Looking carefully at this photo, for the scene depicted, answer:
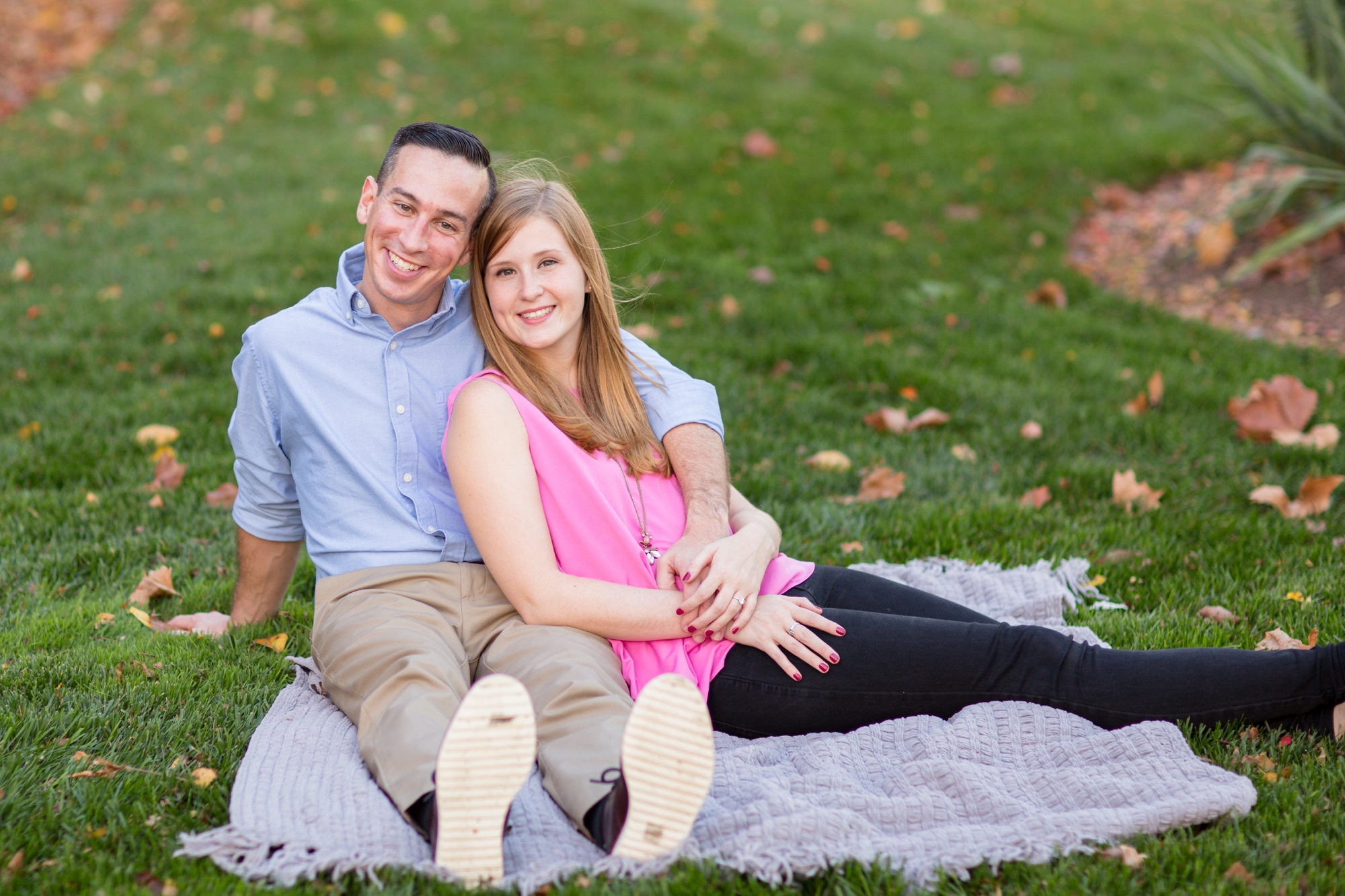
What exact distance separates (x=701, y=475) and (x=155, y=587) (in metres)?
1.74

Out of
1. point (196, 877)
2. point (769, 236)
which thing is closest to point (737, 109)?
point (769, 236)

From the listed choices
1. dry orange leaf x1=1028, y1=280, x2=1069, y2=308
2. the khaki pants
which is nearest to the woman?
the khaki pants

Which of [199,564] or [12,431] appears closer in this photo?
[199,564]

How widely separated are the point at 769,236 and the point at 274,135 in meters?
4.12

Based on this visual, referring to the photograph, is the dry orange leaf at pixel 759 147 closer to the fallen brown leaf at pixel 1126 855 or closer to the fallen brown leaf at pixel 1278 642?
the fallen brown leaf at pixel 1278 642

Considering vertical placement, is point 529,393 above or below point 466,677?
above

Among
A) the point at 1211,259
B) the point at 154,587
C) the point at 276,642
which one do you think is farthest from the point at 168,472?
the point at 1211,259

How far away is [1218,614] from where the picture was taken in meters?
2.98

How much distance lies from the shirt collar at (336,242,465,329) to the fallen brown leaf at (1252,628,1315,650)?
227cm

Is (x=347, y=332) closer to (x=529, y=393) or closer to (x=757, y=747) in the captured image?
(x=529, y=393)

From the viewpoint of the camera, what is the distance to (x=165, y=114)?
833 cm

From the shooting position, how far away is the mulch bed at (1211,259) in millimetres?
5535

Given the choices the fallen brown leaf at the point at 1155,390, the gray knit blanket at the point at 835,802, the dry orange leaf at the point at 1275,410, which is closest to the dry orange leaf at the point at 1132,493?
the dry orange leaf at the point at 1275,410

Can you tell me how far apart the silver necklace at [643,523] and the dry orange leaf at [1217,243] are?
4.93 meters
